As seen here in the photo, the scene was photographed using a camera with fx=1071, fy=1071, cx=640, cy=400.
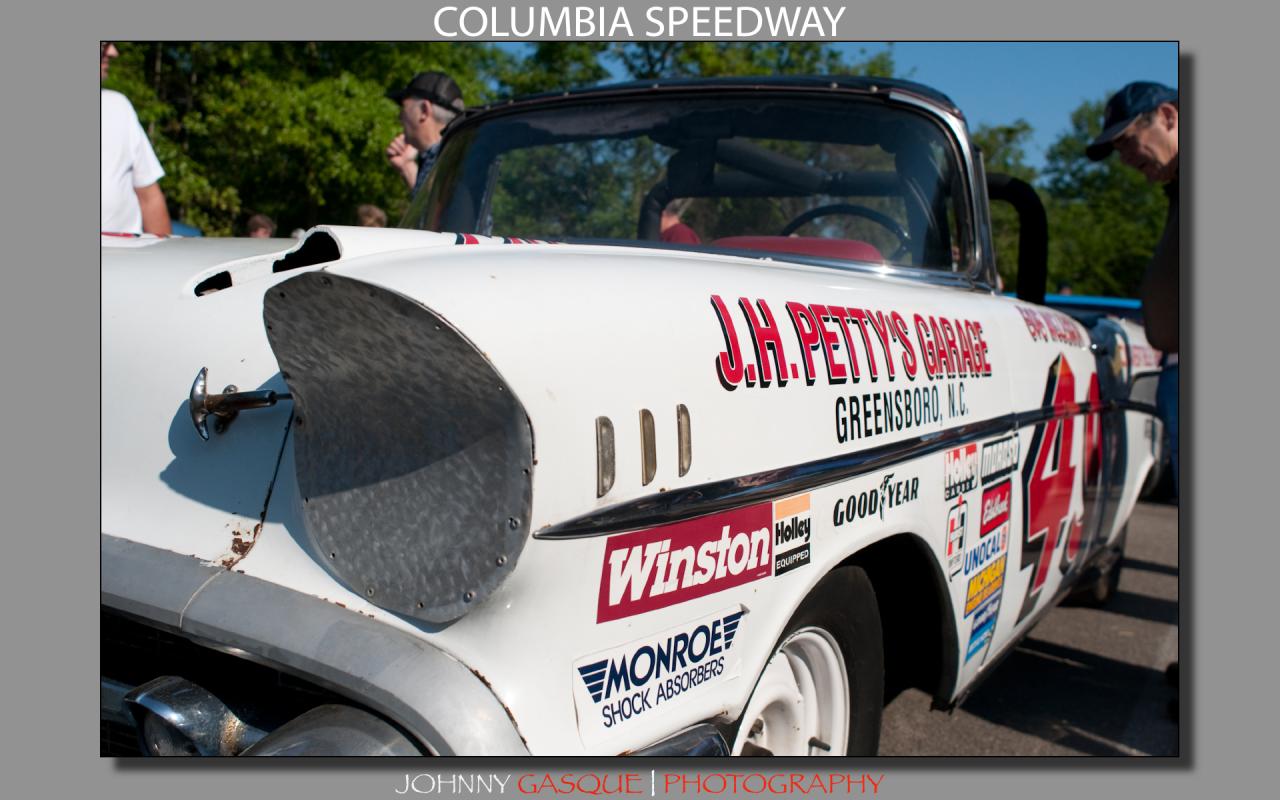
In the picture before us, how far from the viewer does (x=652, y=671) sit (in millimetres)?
1461

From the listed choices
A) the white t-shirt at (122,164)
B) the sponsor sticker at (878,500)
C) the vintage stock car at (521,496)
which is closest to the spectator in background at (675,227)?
the vintage stock car at (521,496)

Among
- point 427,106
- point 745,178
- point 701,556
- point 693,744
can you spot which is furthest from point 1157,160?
point 693,744

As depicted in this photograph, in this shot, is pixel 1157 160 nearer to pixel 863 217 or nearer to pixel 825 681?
pixel 863 217

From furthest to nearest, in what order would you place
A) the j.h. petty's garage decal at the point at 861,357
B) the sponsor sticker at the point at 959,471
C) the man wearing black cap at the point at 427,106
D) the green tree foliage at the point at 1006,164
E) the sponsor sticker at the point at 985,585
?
the green tree foliage at the point at 1006,164, the man wearing black cap at the point at 427,106, the sponsor sticker at the point at 985,585, the sponsor sticker at the point at 959,471, the j.h. petty's garage decal at the point at 861,357

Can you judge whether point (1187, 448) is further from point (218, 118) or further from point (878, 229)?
point (218, 118)

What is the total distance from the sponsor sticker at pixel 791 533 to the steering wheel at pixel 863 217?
1202 millimetres

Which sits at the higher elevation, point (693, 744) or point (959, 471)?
point (959, 471)

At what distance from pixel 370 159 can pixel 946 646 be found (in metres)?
7.83

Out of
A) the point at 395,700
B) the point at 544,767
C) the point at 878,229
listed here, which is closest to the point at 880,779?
the point at 544,767

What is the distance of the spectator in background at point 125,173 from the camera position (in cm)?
346

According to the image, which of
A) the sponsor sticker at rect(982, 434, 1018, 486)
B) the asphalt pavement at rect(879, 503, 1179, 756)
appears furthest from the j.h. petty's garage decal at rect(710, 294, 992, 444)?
the asphalt pavement at rect(879, 503, 1179, 756)

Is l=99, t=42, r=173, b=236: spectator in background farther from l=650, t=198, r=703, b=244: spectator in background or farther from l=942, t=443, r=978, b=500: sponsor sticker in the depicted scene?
l=942, t=443, r=978, b=500: sponsor sticker

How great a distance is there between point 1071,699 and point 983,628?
123cm

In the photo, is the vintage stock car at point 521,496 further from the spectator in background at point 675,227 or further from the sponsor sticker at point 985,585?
the spectator in background at point 675,227
